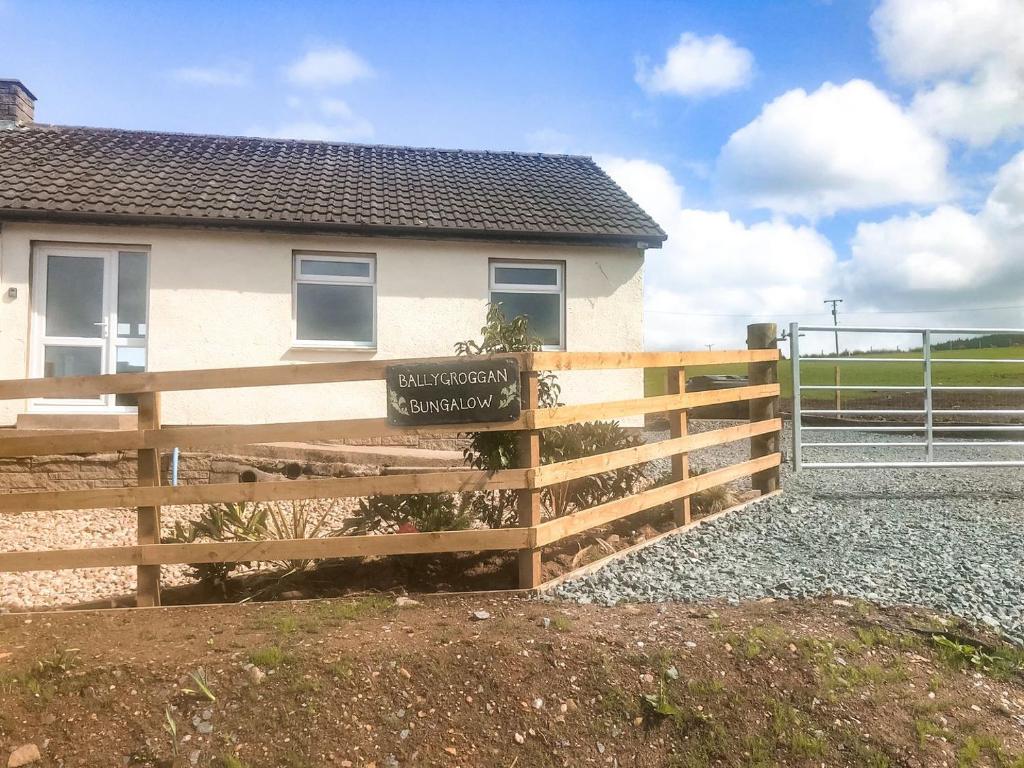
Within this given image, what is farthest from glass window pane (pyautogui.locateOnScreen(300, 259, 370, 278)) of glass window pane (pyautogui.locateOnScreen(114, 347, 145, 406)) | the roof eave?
glass window pane (pyautogui.locateOnScreen(114, 347, 145, 406))

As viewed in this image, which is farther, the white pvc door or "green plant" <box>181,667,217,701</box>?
the white pvc door

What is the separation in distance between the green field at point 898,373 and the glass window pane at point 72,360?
36.5 ft

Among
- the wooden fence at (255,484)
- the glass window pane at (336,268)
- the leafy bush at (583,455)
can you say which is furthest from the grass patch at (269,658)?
the glass window pane at (336,268)

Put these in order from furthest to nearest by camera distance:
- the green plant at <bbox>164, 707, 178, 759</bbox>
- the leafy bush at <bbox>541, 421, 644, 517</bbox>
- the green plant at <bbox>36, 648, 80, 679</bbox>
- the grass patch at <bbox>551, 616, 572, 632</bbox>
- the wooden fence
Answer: the leafy bush at <bbox>541, 421, 644, 517</bbox>, the wooden fence, the grass patch at <bbox>551, 616, 572, 632</bbox>, the green plant at <bbox>36, 648, 80, 679</bbox>, the green plant at <bbox>164, 707, 178, 759</bbox>

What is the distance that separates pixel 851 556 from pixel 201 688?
13.5 ft

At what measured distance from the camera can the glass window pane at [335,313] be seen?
9.93 metres

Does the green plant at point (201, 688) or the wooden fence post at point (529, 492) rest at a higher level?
the wooden fence post at point (529, 492)

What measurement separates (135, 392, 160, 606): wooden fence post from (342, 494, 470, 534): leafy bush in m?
1.14

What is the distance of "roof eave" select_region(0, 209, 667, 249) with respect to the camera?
29.8ft

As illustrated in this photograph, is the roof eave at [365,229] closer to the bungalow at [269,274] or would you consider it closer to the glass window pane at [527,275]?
the bungalow at [269,274]

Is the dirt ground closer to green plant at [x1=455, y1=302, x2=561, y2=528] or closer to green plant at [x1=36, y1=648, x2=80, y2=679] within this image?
green plant at [x1=36, y1=648, x2=80, y2=679]

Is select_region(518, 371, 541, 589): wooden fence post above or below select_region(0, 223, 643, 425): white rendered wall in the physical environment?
below

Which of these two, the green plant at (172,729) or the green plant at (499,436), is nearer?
the green plant at (172,729)

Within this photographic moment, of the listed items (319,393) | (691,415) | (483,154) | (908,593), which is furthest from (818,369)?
(908,593)
